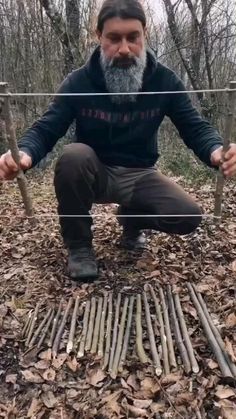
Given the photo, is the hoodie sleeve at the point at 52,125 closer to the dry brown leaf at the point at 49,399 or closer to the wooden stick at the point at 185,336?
the wooden stick at the point at 185,336

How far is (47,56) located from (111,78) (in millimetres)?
4776

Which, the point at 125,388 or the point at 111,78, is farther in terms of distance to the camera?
the point at 111,78

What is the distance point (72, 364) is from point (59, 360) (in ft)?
0.21

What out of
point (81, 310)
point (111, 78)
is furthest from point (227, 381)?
point (111, 78)

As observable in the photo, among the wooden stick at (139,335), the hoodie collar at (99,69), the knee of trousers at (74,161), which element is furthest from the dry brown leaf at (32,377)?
the hoodie collar at (99,69)

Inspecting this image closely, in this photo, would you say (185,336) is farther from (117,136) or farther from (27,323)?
(117,136)

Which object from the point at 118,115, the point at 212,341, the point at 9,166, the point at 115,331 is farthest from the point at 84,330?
the point at 118,115

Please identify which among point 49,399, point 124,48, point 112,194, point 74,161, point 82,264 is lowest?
point 49,399

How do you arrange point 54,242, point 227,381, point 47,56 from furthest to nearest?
point 47,56 → point 54,242 → point 227,381

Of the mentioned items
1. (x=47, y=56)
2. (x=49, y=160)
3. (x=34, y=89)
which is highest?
(x=47, y=56)

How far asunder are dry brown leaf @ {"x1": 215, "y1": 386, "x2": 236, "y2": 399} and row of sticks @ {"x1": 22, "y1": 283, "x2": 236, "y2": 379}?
0.16 ft

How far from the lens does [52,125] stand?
249 cm

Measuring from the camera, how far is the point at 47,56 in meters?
6.82

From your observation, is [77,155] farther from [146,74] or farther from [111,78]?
[146,74]
